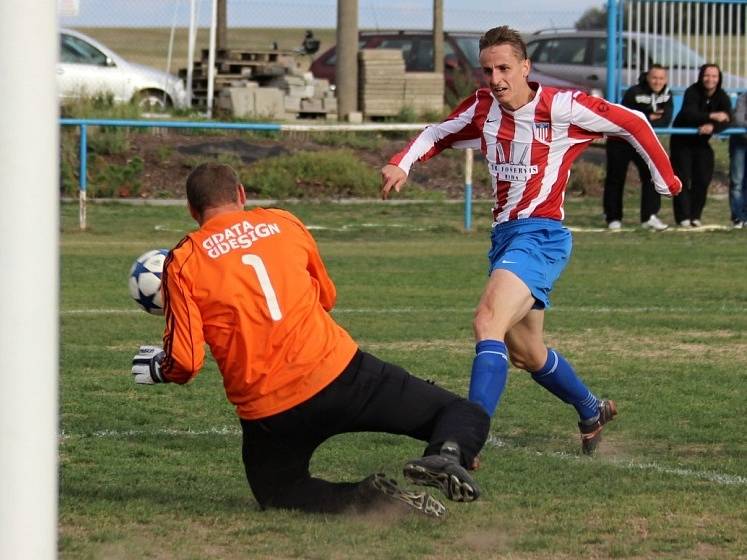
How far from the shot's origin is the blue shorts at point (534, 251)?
21.6 feet

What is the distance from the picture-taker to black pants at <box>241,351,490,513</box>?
17.9ft

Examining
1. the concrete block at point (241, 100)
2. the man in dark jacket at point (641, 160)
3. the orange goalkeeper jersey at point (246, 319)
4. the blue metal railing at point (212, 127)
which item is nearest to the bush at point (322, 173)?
the blue metal railing at point (212, 127)

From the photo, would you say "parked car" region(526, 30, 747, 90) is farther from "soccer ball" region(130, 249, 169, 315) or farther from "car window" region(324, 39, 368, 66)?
"soccer ball" region(130, 249, 169, 315)

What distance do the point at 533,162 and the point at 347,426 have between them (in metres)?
1.92

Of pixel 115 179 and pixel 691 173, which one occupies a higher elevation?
pixel 691 173

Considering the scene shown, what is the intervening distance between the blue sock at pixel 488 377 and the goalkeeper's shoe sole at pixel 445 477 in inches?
35.3

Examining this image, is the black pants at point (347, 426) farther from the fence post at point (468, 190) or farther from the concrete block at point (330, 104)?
the concrete block at point (330, 104)

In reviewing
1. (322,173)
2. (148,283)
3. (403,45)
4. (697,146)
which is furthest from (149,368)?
(403,45)

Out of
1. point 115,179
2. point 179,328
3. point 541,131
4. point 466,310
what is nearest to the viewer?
point 179,328

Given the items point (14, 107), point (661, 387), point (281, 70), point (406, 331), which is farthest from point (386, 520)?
point (281, 70)

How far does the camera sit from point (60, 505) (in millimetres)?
5789

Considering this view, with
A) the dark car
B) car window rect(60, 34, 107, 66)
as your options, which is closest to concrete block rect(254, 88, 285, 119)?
car window rect(60, 34, 107, 66)

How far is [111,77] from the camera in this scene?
2584 cm

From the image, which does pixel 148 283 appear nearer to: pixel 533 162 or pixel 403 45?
pixel 533 162
